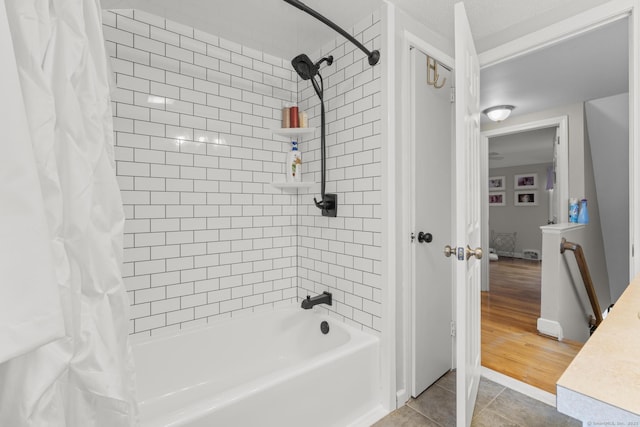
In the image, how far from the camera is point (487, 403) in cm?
178

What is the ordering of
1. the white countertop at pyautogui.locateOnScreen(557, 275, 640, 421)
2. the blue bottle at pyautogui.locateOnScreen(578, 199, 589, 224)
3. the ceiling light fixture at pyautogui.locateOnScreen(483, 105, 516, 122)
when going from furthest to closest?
the ceiling light fixture at pyautogui.locateOnScreen(483, 105, 516, 122) < the blue bottle at pyautogui.locateOnScreen(578, 199, 589, 224) < the white countertop at pyautogui.locateOnScreen(557, 275, 640, 421)

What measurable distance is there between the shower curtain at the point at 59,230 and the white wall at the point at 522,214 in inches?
320

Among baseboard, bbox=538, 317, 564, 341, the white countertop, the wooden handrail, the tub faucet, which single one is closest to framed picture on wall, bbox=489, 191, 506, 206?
the wooden handrail

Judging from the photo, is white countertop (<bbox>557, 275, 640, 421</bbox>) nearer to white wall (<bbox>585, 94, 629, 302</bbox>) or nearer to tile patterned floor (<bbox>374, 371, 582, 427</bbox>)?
tile patterned floor (<bbox>374, 371, 582, 427</bbox>)

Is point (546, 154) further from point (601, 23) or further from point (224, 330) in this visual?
point (224, 330)

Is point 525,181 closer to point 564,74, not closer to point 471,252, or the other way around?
point 564,74

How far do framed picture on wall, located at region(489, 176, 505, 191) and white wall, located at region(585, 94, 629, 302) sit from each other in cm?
415

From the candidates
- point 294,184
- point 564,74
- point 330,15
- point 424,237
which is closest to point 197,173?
point 294,184

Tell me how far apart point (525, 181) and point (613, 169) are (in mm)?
4155

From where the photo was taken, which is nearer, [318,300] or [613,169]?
[318,300]

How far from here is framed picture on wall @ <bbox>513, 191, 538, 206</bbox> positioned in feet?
23.1

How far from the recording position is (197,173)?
1.93 m

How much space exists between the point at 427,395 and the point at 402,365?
29cm

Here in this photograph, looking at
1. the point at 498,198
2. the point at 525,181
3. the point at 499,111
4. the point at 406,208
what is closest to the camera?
the point at 406,208
